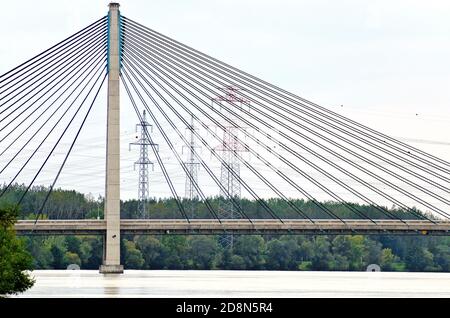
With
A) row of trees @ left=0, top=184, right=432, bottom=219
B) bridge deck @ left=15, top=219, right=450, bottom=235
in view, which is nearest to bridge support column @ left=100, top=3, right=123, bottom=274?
bridge deck @ left=15, top=219, right=450, bottom=235

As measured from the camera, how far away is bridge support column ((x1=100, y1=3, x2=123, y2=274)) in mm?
106812

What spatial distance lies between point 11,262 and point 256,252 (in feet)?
289

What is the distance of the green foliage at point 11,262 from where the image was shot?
6844 cm

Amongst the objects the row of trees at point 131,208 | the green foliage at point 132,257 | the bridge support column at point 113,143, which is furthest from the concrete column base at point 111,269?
the row of trees at point 131,208

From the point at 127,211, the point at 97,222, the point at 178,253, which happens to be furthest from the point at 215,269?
the point at 97,222

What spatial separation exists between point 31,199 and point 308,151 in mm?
70841

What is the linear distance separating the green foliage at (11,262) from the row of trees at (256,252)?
230ft

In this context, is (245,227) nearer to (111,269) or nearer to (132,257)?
(111,269)

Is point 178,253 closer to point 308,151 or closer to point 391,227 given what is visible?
point 391,227

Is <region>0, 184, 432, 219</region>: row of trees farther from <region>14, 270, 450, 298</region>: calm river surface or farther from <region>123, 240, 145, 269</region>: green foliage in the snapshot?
<region>14, 270, 450, 298</region>: calm river surface

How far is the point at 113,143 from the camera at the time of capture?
10688cm

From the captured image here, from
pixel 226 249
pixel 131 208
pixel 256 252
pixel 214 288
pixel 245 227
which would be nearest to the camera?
pixel 214 288

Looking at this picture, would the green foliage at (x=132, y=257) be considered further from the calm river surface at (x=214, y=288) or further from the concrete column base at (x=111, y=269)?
the concrete column base at (x=111, y=269)

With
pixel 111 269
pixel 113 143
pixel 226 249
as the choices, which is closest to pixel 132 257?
pixel 226 249
